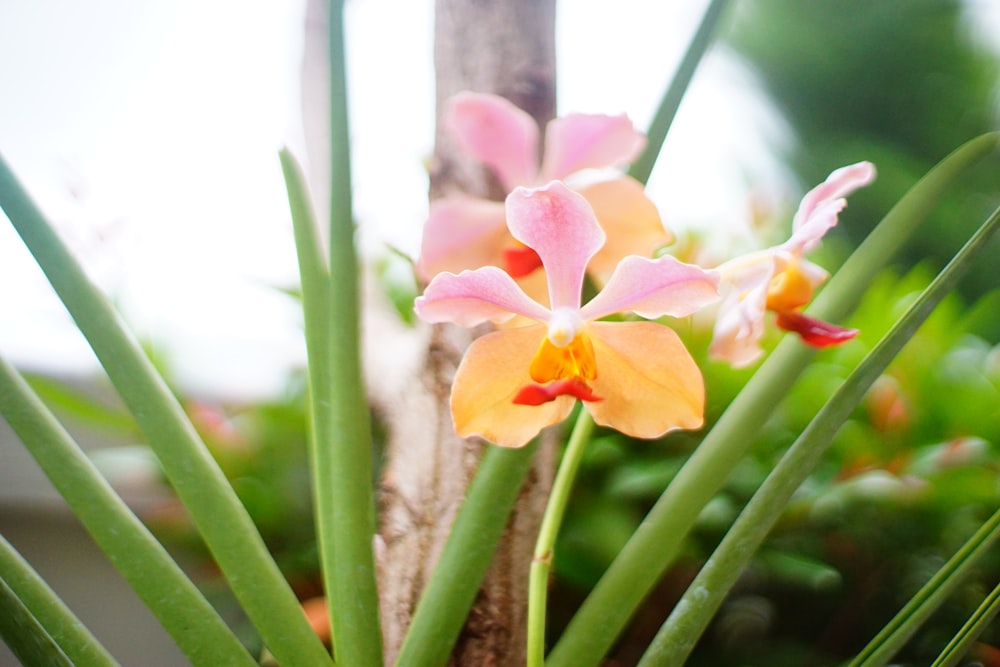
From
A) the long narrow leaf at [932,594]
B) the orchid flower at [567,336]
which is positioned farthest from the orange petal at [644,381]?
the long narrow leaf at [932,594]

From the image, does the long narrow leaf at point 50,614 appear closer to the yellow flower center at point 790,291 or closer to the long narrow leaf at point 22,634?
the long narrow leaf at point 22,634

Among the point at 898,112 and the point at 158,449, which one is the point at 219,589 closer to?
the point at 158,449

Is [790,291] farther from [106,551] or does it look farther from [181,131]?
[181,131]

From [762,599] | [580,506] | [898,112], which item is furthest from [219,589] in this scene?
[898,112]

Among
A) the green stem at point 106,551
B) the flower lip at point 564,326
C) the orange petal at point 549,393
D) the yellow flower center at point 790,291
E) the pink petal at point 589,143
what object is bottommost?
the green stem at point 106,551

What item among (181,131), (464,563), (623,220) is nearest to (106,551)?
(464,563)

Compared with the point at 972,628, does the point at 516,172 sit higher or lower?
higher
